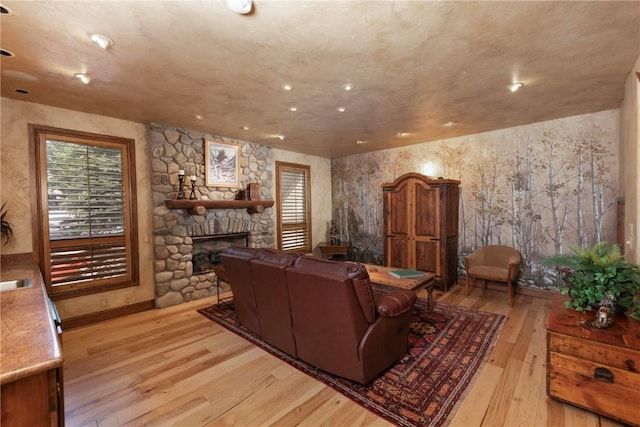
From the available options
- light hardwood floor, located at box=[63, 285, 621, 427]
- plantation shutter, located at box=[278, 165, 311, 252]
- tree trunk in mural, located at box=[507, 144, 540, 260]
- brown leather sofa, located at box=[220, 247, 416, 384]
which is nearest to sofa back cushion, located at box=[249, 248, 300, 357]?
brown leather sofa, located at box=[220, 247, 416, 384]

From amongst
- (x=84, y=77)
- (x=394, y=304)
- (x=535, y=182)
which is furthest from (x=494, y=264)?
(x=84, y=77)

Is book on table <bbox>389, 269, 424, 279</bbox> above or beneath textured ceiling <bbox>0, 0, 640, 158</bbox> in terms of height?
beneath

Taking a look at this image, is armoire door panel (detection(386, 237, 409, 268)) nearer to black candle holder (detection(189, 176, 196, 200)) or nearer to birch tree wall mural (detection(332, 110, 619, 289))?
birch tree wall mural (detection(332, 110, 619, 289))

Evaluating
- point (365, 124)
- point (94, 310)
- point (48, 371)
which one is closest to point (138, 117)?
point (94, 310)

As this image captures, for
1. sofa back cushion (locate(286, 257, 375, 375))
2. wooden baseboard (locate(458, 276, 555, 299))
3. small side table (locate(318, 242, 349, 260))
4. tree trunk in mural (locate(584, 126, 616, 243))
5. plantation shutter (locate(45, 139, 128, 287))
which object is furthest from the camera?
small side table (locate(318, 242, 349, 260))

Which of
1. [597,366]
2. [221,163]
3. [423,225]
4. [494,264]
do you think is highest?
[221,163]

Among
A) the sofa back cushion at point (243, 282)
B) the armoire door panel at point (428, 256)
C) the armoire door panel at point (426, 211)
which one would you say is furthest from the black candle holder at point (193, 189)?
A: the armoire door panel at point (428, 256)

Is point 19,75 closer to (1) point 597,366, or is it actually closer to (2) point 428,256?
(1) point 597,366

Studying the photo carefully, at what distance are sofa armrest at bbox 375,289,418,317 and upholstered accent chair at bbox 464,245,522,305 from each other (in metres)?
2.31

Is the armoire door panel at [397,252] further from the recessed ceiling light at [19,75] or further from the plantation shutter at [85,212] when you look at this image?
the recessed ceiling light at [19,75]

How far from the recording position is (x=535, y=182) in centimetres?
417

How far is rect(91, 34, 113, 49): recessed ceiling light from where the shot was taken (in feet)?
6.21

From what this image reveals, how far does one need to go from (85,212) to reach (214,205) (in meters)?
1.56

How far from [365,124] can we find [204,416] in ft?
12.2
